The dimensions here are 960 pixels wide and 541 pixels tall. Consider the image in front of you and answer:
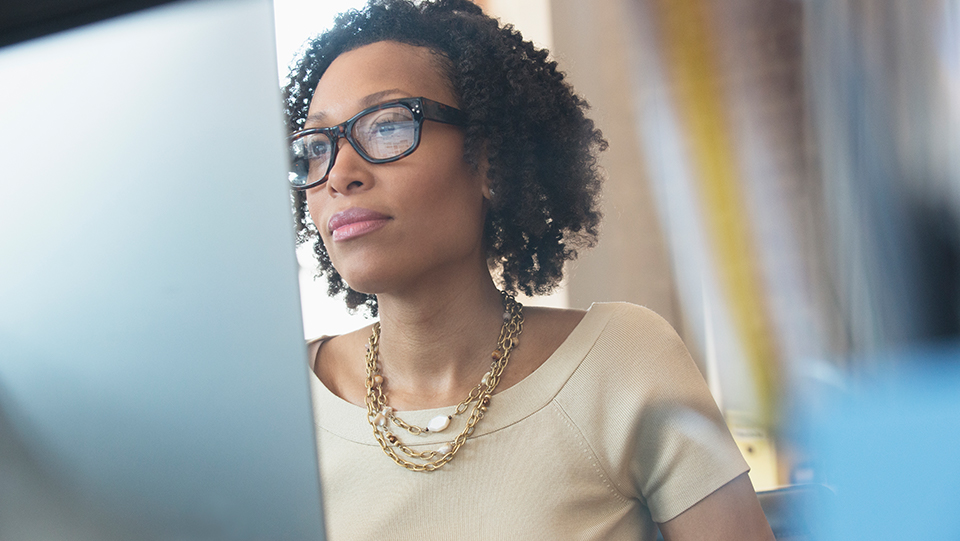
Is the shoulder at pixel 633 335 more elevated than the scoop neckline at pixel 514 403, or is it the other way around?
the shoulder at pixel 633 335

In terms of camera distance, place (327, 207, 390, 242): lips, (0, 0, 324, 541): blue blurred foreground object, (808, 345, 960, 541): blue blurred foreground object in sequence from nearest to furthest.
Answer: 1. (0, 0, 324, 541): blue blurred foreground object
2. (808, 345, 960, 541): blue blurred foreground object
3. (327, 207, 390, 242): lips

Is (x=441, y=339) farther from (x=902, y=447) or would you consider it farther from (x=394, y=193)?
(x=902, y=447)

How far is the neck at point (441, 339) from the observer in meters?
0.54

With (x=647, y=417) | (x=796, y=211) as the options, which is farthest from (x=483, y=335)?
(x=796, y=211)

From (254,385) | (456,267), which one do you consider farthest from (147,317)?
(456,267)

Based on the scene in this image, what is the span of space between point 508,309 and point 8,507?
361 millimetres

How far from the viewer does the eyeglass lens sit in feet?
1.55

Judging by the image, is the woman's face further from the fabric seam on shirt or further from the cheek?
the fabric seam on shirt

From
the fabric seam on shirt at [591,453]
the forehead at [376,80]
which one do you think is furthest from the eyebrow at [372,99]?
the fabric seam on shirt at [591,453]

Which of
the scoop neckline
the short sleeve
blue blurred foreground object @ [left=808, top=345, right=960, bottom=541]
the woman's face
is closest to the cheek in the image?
the woman's face

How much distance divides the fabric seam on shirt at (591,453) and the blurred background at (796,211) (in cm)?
11

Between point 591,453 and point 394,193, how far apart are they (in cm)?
25

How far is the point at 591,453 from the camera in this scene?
532 mm

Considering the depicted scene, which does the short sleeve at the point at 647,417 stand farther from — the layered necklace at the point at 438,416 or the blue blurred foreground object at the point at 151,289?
the blue blurred foreground object at the point at 151,289
